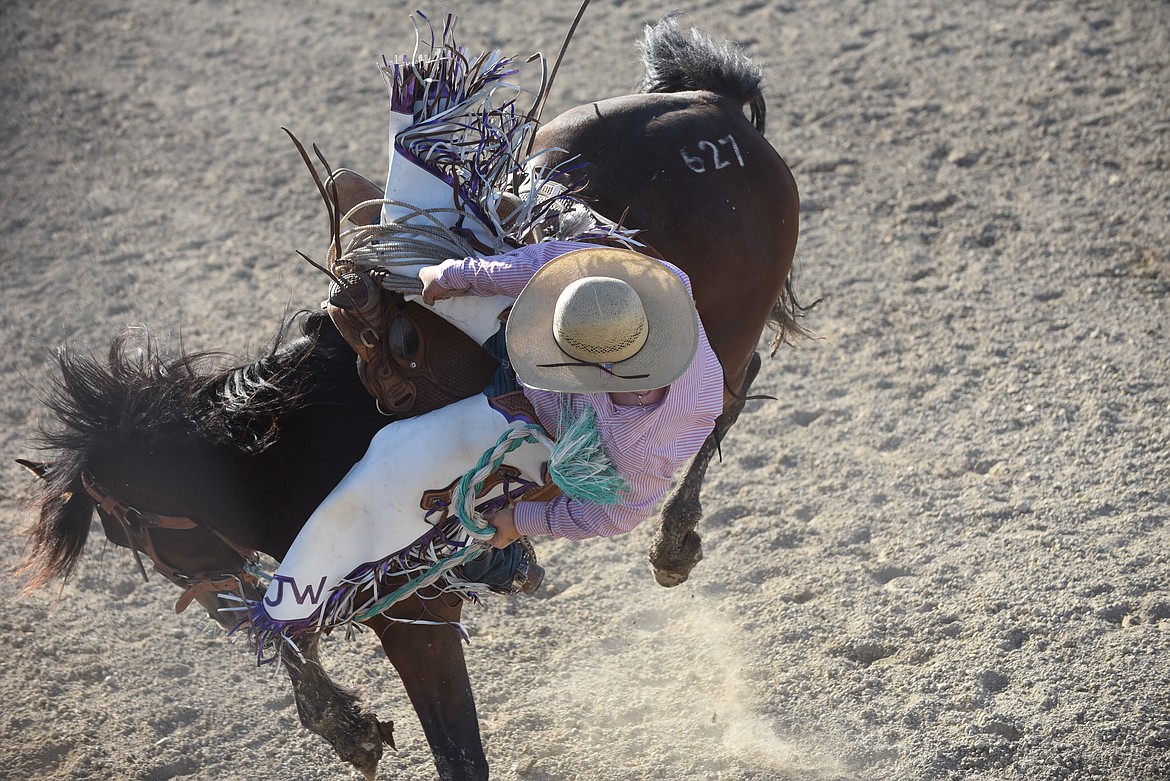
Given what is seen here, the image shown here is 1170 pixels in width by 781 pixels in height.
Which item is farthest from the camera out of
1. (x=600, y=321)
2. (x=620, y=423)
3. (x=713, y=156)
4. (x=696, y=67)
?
(x=696, y=67)

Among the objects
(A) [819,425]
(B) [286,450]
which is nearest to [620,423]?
(B) [286,450]

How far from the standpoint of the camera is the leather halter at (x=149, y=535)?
8.69 feet

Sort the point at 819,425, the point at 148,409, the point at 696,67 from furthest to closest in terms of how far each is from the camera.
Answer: the point at 819,425
the point at 696,67
the point at 148,409

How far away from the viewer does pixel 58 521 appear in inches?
107

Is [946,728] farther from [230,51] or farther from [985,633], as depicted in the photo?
[230,51]

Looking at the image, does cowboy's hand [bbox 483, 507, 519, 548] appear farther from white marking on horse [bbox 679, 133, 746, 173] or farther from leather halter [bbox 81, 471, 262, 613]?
white marking on horse [bbox 679, 133, 746, 173]

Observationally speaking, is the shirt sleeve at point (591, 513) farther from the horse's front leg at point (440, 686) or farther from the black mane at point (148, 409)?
the black mane at point (148, 409)

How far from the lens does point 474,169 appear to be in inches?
103

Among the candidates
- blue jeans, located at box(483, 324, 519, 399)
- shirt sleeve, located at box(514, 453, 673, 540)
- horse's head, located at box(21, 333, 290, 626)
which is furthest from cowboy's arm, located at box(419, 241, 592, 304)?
horse's head, located at box(21, 333, 290, 626)

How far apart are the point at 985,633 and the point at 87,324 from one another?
13.7 ft

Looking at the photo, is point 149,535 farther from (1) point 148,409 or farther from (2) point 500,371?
(2) point 500,371

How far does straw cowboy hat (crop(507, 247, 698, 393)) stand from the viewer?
6.62 ft

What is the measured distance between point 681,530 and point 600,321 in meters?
1.70

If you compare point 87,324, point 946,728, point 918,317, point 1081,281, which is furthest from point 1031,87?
point 87,324
